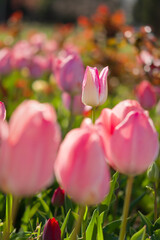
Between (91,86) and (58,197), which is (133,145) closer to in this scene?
(91,86)

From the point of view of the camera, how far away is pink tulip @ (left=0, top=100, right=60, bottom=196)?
0.44m

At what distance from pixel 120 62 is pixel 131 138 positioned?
3.30m

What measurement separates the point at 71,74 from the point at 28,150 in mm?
968

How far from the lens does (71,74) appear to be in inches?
54.9

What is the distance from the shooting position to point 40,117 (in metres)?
0.44

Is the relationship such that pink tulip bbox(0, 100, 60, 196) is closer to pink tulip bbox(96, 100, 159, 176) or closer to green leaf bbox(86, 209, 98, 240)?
pink tulip bbox(96, 100, 159, 176)

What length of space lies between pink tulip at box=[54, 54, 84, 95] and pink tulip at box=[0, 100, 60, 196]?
920 mm

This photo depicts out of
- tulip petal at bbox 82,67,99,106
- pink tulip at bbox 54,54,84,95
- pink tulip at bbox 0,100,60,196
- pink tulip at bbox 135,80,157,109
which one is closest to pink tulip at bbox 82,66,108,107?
tulip petal at bbox 82,67,99,106

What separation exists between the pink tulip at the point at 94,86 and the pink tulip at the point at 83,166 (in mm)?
305

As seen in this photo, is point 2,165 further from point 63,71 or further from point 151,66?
point 151,66

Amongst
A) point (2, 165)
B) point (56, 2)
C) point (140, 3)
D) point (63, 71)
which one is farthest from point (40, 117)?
point (56, 2)

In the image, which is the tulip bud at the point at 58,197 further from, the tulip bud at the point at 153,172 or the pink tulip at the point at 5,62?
the pink tulip at the point at 5,62

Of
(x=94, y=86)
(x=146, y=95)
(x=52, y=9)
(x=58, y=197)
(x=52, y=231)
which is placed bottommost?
(x=52, y=9)

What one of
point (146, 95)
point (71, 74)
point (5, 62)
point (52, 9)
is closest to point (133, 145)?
point (71, 74)
